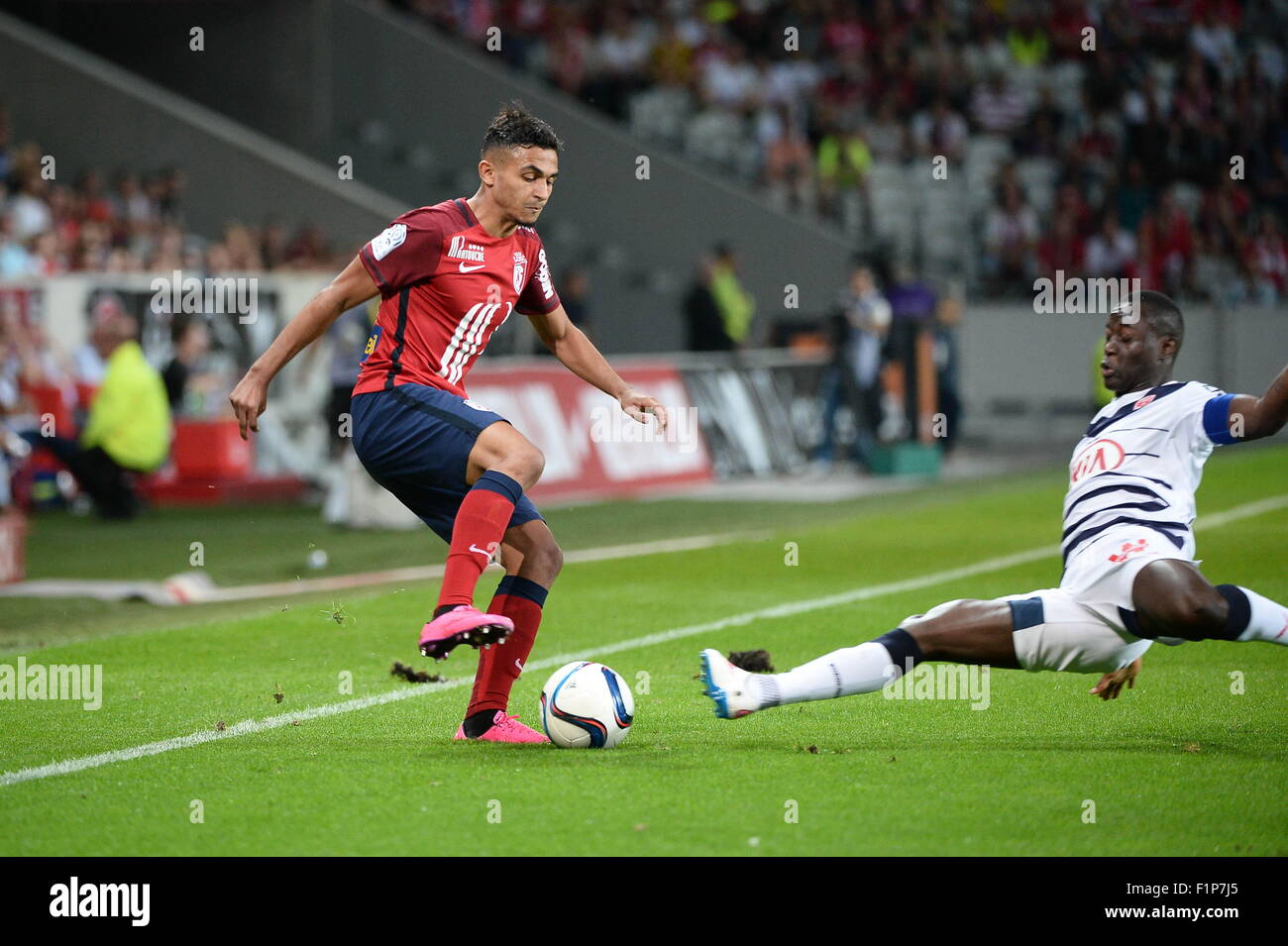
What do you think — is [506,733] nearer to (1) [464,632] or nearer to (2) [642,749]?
(2) [642,749]

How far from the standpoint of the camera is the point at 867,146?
27.4 meters

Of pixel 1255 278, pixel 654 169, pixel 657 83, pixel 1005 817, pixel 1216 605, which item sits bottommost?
pixel 1005 817

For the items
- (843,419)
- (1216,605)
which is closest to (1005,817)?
(1216,605)

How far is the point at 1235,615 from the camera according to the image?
566 cm

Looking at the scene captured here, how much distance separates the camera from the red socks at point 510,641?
20.7 feet

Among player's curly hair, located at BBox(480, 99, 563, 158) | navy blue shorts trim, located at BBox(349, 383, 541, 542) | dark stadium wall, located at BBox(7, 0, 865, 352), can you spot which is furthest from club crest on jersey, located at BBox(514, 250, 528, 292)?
dark stadium wall, located at BBox(7, 0, 865, 352)

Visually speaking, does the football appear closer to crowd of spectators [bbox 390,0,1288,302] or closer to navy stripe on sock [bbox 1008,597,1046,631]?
navy stripe on sock [bbox 1008,597,1046,631]

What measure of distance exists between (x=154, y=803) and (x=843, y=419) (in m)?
15.9

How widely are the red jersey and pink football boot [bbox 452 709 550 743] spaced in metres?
1.22

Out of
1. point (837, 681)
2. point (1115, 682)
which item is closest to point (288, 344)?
point (837, 681)

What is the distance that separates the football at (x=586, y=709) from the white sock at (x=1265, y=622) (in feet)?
7.01

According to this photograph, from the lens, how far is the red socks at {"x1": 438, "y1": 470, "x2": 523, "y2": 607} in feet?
19.2

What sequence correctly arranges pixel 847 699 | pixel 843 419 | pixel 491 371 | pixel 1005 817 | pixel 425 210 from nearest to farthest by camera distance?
pixel 1005 817
pixel 425 210
pixel 847 699
pixel 491 371
pixel 843 419
